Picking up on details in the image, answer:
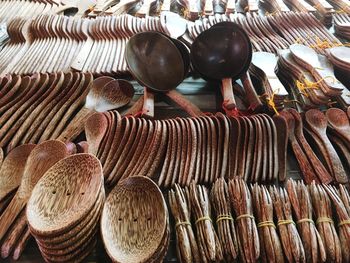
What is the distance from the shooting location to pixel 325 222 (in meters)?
0.62

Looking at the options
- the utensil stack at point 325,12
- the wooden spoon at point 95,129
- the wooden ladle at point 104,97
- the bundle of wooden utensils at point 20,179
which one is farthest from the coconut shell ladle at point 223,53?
the utensil stack at point 325,12

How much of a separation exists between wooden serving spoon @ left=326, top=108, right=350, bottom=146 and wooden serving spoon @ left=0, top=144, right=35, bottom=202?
0.77 m

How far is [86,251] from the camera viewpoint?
1.91 ft

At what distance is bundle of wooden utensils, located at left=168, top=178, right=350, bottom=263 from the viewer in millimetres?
580

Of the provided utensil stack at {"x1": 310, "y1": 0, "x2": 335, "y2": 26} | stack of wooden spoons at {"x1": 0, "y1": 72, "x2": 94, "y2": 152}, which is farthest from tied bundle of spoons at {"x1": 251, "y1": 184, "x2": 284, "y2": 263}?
utensil stack at {"x1": 310, "y1": 0, "x2": 335, "y2": 26}

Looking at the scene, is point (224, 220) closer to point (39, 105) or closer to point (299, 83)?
point (299, 83)

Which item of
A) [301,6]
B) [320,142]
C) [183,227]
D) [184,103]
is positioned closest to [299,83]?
[320,142]

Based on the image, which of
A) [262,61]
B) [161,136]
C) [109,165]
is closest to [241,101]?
[262,61]

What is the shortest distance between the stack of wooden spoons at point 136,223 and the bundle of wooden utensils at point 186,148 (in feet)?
0.29

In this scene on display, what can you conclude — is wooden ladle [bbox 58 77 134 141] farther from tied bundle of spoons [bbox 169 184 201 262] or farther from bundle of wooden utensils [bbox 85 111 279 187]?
tied bundle of spoons [bbox 169 184 201 262]

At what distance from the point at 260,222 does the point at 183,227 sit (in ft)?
0.50

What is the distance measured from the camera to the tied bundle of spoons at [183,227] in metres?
0.58

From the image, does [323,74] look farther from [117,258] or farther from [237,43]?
[117,258]

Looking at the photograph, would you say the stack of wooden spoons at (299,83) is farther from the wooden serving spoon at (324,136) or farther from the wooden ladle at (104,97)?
the wooden ladle at (104,97)
